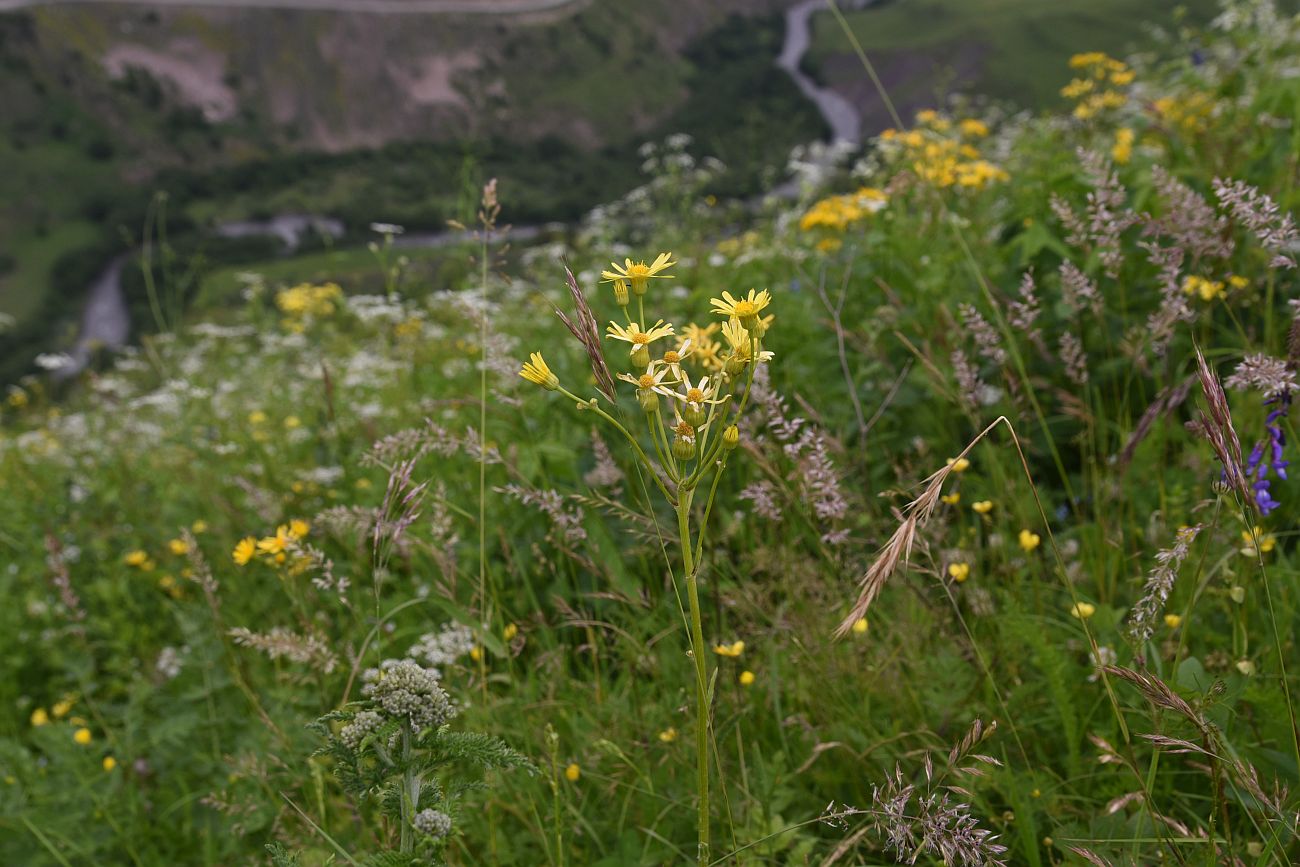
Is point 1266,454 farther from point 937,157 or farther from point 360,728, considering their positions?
point 937,157

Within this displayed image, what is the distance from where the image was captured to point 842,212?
11.9 feet

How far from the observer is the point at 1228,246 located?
1.82 metres

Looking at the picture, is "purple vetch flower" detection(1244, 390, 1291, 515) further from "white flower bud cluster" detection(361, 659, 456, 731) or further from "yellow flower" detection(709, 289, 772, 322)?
"white flower bud cluster" detection(361, 659, 456, 731)

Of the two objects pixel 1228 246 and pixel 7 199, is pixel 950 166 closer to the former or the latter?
pixel 1228 246

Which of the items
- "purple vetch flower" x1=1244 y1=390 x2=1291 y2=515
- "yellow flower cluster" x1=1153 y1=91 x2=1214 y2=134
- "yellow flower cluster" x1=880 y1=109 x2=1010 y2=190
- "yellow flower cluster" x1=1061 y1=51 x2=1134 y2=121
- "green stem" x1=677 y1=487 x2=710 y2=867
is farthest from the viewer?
"yellow flower cluster" x1=1061 y1=51 x2=1134 y2=121

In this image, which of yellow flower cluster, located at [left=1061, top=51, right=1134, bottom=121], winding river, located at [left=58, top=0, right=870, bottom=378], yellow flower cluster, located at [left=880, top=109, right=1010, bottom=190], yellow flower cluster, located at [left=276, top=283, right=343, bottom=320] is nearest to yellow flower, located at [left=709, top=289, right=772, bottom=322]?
yellow flower cluster, located at [left=880, top=109, right=1010, bottom=190]

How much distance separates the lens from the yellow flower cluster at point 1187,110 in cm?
364

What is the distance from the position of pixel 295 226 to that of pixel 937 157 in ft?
235

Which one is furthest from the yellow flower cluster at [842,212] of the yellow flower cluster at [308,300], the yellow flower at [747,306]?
the yellow flower cluster at [308,300]

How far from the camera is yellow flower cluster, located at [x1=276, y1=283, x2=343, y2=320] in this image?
254 inches

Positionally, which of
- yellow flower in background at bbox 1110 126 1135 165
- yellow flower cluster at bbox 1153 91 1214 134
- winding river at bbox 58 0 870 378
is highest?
winding river at bbox 58 0 870 378

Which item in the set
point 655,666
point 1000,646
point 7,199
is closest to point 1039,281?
point 1000,646

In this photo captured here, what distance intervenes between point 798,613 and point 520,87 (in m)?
82.1

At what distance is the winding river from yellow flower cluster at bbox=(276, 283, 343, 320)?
145 feet
